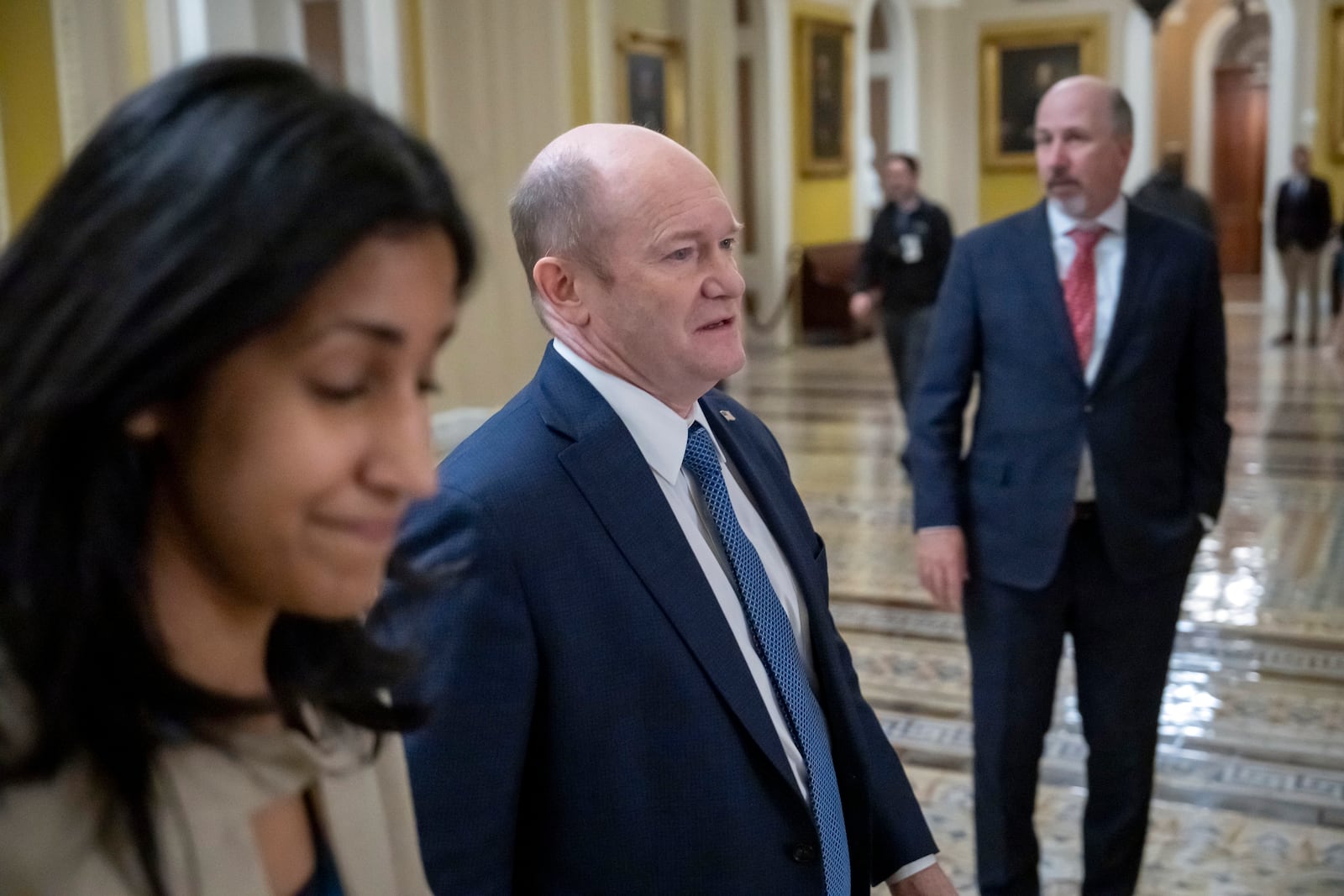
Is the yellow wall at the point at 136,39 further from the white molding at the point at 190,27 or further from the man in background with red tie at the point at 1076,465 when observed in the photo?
the man in background with red tie at the point at 1076,465

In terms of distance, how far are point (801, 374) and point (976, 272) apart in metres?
10.6

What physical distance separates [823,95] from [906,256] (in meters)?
9.25

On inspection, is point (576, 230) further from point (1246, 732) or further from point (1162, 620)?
point (1246, 732)

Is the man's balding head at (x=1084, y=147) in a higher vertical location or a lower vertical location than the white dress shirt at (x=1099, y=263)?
higher

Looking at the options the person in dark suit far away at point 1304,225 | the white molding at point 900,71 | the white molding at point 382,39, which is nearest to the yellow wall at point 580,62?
the white molding at point 382,39

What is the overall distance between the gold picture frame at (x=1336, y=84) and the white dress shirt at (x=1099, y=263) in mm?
15704

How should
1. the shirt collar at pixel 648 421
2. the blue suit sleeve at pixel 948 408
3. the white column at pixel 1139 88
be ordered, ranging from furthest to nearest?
the white column at pixel 1139 88 < the blue suit sleeve at pixel 948 408 < the shirt collar at pixel 648 421

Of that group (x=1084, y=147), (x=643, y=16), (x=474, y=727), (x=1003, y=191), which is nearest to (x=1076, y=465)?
(x=1084, y=147)

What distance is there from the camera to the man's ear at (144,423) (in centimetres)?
79

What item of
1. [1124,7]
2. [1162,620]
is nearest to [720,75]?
[1124,7]

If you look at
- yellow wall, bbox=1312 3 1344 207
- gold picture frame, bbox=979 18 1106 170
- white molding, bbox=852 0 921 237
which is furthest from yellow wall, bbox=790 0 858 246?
yellow wall, bbox=1312 3 1344 207

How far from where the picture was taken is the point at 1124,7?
60.7ft

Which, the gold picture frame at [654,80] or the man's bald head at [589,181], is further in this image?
the gold picture frame at [654,80]

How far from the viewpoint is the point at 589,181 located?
6.21 ft
